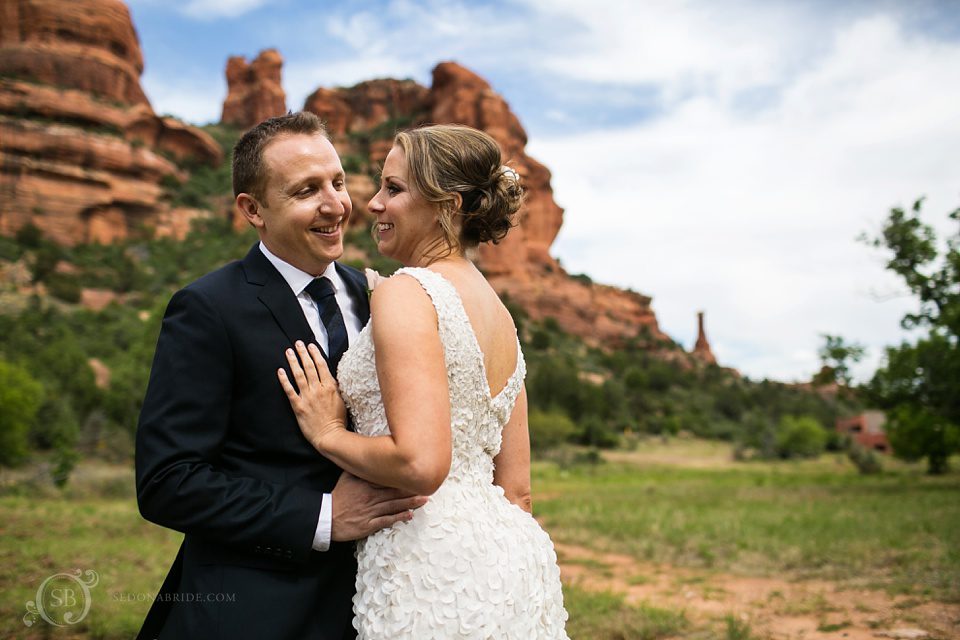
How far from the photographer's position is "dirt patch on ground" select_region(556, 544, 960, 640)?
7.73 metres

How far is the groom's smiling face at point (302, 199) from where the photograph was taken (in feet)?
8.78

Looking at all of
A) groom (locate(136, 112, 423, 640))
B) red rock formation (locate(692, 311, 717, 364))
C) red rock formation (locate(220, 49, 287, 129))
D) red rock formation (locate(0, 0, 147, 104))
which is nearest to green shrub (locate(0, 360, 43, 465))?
groom (locate(136, 112, 423, 640))

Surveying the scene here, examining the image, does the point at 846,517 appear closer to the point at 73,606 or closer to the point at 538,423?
the point at 73,606

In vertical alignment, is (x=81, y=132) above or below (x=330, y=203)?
above

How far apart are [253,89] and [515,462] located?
12076 cm

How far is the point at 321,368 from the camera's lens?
256 centimetres

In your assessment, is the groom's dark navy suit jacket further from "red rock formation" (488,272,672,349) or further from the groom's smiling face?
"red rock formation" (488,272,672,349)

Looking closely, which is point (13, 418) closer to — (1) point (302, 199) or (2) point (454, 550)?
(1) point (302, 199)

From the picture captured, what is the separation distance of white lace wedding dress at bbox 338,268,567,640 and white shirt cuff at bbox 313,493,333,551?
0.15m

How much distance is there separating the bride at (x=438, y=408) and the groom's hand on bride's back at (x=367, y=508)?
66mm

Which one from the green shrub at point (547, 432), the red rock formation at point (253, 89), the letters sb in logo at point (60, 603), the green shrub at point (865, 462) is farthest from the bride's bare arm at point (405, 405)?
the red rock formation at point (253, 89)

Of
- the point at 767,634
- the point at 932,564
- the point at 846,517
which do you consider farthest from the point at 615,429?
the point at 767,634

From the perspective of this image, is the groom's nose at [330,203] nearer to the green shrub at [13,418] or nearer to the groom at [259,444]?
the groom at [259,444]

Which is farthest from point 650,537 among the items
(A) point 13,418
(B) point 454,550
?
(A) point 13,418
